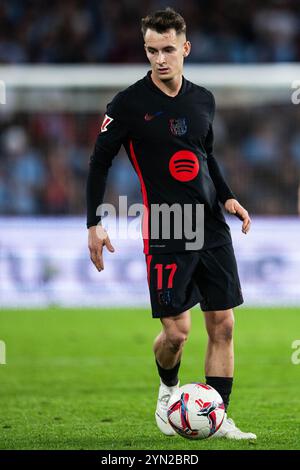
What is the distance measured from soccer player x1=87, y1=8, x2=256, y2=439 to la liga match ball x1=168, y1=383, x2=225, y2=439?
0.83 ft

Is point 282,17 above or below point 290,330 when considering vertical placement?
above

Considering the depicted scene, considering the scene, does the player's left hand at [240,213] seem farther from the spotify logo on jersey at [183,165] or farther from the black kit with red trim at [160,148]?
the spotify logo on jersey at [183,165]

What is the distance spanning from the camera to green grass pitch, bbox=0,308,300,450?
261 inches

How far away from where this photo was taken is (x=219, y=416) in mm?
6285

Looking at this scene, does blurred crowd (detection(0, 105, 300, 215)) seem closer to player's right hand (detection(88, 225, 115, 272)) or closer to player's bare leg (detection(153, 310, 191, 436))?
player's bare leg (detection(153, 310, 191, 436))

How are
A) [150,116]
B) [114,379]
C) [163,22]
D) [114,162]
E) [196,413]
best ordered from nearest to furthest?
[196,413] < [163,22] < [150,116] < [114,379] < [114,162]

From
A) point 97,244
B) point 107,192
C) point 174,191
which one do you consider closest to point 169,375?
point 97,244

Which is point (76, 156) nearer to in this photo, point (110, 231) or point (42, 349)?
point (110, 231)

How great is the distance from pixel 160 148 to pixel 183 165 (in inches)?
6.4

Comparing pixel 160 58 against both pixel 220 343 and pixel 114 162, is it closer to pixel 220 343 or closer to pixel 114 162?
pixel 220 343

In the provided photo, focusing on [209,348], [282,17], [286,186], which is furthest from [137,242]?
[209,348]

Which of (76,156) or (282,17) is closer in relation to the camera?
(76,156)

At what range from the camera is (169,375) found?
6875 millimetres

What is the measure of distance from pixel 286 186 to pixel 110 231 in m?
2.90
